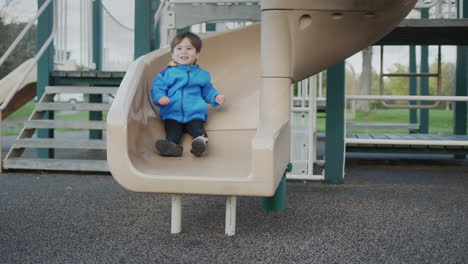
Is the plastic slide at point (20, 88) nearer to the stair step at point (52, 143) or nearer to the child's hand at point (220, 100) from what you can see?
the stair step at point (52, 143)

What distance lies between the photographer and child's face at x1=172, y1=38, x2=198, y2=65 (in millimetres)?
3148

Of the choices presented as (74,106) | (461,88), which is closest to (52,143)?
(74,106)

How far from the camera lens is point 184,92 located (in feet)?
10.3

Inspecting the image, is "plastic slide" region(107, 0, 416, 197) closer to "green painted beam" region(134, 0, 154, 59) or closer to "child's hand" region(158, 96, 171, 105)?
"child's hand" region(158, 96, 171, 105)

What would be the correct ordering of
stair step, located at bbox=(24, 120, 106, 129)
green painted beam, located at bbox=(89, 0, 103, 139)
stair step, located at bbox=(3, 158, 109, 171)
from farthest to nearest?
green painted beam, located at bbox=(89, 0, 103, 139) < stair step, located at bbox=(24, 120, 106, 129) < stair step, located at bbox=(3, 158, 109, 171)

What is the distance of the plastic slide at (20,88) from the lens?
6.19 m

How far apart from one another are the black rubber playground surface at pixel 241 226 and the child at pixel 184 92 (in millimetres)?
515

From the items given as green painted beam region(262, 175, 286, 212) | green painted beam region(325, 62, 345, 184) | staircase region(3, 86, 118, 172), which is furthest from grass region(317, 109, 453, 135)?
green painted beam region(262, 175, 286, 212)

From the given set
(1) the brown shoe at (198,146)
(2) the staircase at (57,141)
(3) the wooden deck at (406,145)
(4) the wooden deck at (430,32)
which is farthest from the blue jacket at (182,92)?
(3) the wooden deck at (406,145)

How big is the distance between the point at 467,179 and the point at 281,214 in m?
2.45

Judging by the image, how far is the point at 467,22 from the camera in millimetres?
3842

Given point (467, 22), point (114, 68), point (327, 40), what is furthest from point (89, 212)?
point (114, 68)

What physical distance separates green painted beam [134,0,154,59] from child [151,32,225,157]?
1294 millimetres

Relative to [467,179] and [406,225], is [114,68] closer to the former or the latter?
[467,179]
